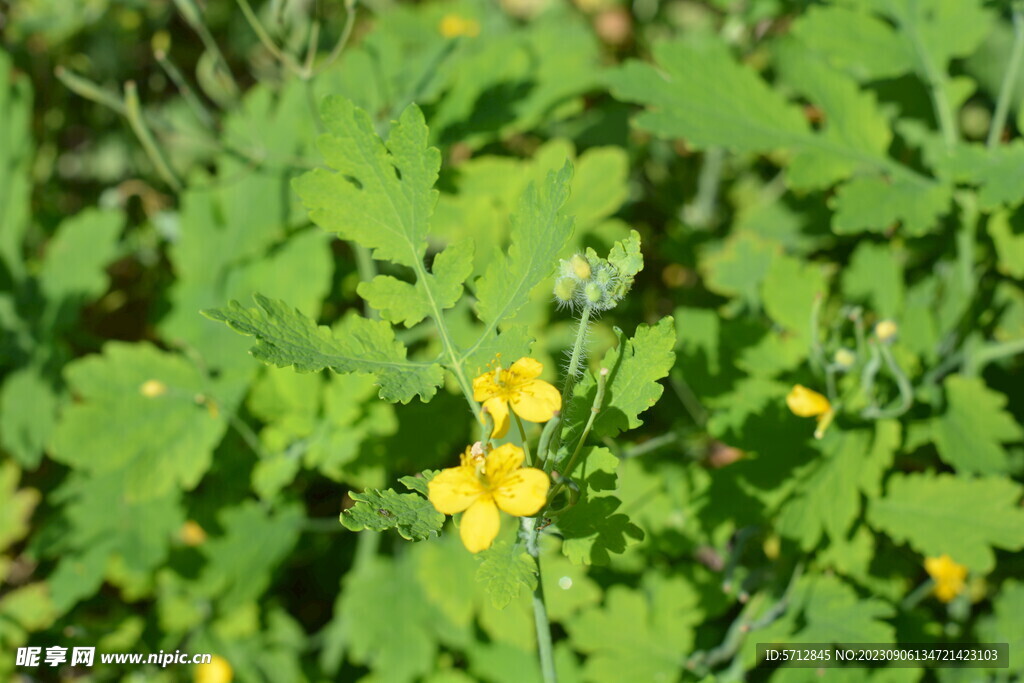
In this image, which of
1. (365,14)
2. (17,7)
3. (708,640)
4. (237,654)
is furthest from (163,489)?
(365,14)

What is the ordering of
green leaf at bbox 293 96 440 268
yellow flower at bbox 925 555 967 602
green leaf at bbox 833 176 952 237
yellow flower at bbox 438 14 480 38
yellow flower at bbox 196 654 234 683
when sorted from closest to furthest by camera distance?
green leaf at bbox 293 96 440 268, green leaf at bbox 833 176 952 237, yellow flower at bbox 925 555 967 602, yellow flower at bbox 196 654 234 683, yellow flower at bbox 438 14 480 38

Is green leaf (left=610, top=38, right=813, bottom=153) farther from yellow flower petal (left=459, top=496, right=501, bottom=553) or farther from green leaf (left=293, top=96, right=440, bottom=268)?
yellow flower petal (left=459, top=496, right=501, bottom=553)

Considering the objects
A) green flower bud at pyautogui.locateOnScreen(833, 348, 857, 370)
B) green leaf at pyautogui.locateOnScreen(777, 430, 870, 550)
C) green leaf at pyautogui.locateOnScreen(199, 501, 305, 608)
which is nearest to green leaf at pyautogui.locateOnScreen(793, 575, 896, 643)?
green leaf at pyautogui.locateOnScreen(777, 430, 870, 550)

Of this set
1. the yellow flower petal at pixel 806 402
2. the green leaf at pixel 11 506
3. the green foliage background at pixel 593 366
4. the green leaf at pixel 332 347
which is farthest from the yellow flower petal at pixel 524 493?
the green leaf at pixel 11 506

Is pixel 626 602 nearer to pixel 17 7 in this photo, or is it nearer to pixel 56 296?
pixel 56 296

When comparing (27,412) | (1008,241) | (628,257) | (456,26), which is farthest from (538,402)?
(456,26)

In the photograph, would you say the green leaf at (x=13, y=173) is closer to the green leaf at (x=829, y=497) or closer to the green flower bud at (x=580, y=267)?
the green flower bud at (x=580, y=267)
